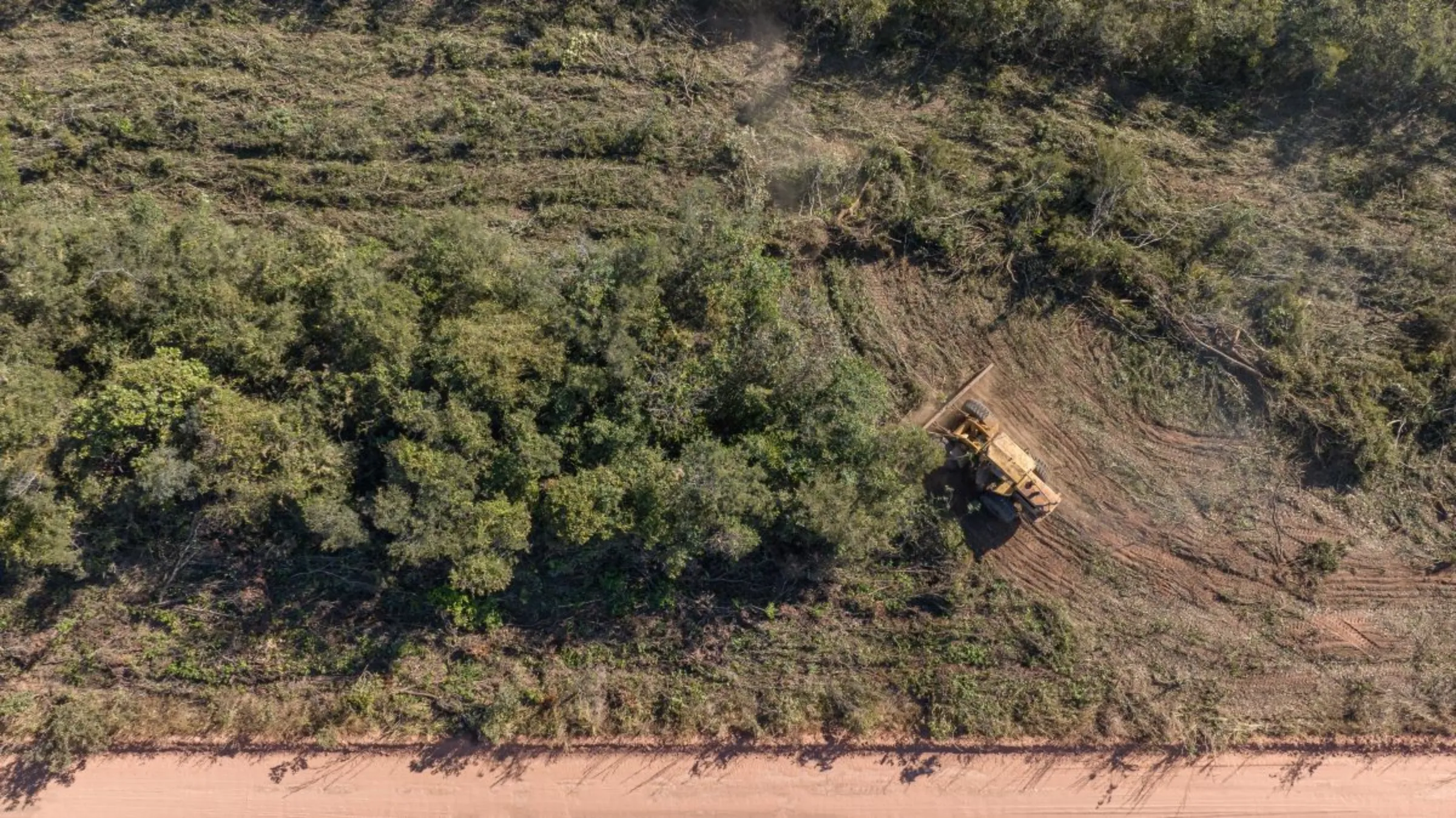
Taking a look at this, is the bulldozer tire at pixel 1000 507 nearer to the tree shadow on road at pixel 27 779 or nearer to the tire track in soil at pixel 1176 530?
the tire track in soil at pixel 1176 530

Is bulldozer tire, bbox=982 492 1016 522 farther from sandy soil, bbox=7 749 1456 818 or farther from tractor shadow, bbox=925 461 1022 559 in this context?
sandy soil, bbox=7 749 1456 818

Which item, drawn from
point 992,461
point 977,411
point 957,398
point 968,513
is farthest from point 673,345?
point 968,513

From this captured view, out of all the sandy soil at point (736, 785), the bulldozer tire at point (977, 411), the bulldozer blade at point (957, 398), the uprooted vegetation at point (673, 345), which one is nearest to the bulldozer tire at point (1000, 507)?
the uprooted vegetation at point (673, 345)

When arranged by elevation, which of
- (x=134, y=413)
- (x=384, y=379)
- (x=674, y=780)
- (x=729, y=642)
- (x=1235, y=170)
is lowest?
(x=674, y=780)

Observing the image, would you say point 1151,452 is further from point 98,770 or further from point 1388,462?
point 98,770

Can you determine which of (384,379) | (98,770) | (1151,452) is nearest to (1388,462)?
(1151,452)
